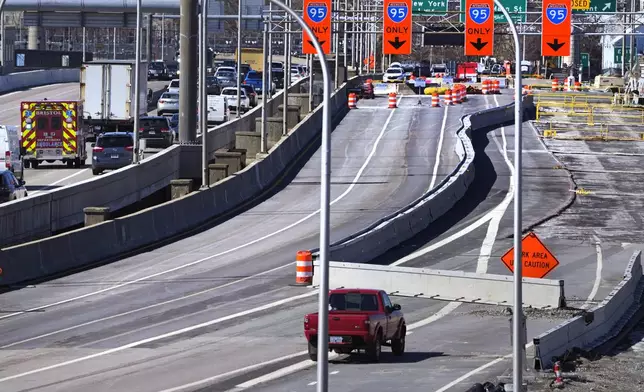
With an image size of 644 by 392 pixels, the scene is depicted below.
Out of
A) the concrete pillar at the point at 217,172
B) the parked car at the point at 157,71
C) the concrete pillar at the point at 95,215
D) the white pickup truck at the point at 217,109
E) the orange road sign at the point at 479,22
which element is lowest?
the concrete pillar at the point at 95,215

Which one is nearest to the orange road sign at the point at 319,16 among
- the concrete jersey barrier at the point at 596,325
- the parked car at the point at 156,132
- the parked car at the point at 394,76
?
the parked car at the point at 156,132

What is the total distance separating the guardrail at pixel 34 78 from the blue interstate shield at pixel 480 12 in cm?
5749

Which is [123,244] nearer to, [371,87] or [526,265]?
[526,265]

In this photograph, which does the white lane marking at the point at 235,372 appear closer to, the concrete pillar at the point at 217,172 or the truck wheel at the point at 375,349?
the truck wheel at the point at 375,349

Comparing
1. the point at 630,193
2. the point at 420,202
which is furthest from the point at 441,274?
the point at 630,193

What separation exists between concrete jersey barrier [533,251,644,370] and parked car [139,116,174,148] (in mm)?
27368

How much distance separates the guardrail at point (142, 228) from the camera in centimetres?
3472

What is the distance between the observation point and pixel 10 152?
49.7m

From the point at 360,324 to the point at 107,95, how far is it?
44.2m

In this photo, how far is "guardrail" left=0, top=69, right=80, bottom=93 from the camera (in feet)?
341

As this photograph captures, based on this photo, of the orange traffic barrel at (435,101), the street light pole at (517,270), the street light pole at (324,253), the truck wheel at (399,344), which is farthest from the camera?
the orange traffic barrel at (435,101)

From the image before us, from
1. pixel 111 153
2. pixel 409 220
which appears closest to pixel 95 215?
pixel 409 220

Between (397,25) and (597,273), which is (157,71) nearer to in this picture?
(397,25)

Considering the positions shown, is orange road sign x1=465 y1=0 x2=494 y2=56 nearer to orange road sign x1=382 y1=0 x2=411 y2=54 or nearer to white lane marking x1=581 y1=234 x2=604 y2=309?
orange road sign x1=382 y1=0 x2=411 y2=54
